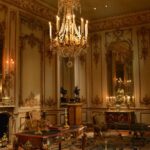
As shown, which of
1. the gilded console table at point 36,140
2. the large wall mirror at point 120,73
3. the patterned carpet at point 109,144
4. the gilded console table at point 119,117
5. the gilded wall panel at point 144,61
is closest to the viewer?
the gilded console table at point 36,140

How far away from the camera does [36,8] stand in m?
6.84

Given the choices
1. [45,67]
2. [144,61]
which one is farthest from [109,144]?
[144,61]

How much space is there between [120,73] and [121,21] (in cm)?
155

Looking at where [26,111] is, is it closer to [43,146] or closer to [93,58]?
[43,146]

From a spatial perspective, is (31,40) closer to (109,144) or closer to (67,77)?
(67,77)

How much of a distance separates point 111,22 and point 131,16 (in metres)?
0.65

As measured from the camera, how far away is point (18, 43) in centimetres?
610

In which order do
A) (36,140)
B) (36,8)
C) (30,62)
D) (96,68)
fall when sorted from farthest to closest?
1. (96,68)
2. (36,8)
3. (30,62)
4. (36,140)

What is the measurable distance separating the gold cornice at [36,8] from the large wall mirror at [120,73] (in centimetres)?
212

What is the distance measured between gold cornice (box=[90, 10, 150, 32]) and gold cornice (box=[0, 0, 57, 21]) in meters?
1.62

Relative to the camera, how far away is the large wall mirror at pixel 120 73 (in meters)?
7.93

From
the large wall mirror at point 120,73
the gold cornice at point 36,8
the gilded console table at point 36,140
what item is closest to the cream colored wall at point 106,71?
the large wall mirror at point 120,73

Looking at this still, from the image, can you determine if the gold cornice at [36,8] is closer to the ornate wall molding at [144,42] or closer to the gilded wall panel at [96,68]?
the gilded wall panel at [96,68]

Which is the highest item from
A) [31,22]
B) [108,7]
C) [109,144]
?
[108,7]
